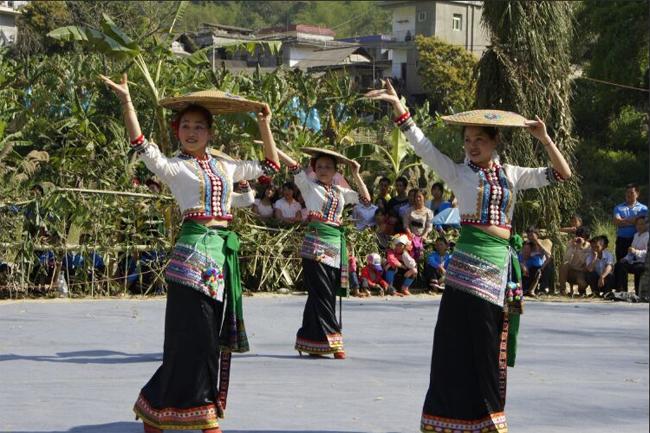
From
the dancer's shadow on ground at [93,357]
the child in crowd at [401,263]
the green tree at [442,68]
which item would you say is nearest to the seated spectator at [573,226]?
the child in crowd at [401,263]

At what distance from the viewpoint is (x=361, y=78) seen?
47094mm

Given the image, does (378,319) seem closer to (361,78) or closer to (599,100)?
(599,100)

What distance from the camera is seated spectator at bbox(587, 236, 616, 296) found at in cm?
1468

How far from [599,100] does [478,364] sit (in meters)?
22.2

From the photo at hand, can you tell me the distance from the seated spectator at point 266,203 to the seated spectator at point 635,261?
15.2 feet

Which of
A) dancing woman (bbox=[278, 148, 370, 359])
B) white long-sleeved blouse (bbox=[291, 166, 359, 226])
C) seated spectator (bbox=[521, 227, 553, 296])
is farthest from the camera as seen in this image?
seated spectator (bbox=[521, 227, 553, 296])

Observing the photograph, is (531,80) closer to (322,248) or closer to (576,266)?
(576,266)

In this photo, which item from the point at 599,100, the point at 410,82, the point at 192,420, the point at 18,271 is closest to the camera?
the point at 192,420

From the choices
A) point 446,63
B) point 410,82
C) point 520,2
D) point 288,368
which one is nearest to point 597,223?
point 520,2

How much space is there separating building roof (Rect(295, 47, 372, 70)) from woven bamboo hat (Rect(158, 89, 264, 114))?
128ft

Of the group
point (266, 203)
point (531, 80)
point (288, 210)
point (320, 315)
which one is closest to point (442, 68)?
point (531, 80)

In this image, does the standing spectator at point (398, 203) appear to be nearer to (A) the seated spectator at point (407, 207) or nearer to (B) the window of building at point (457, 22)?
(A) the seated spectator at point (407, 207)

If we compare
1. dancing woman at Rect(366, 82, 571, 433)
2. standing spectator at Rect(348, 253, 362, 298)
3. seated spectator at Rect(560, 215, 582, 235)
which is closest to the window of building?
seated spectator at Rect(560, 215, 582, 235)

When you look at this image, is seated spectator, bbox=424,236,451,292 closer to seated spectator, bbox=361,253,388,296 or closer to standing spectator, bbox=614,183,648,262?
seated spectator, bbox=361,253,388,296
